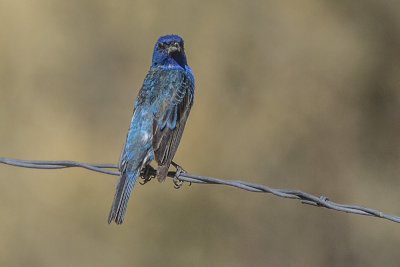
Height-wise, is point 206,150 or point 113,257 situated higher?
point 206,150

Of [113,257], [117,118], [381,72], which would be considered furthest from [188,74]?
[381,72]

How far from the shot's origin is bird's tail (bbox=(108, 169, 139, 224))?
5.79m

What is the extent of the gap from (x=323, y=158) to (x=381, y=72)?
5.52 feet

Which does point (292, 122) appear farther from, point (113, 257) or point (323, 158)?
point (113, 257)

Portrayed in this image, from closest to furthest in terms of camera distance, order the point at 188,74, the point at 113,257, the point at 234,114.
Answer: the point at 188,74 → the point at 113,257 → the point at 234,114

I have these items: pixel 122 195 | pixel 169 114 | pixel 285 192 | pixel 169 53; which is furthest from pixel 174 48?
pixel 285 192

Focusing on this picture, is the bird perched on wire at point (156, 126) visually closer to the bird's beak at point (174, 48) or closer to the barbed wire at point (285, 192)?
the bird's beak at point (174, 48)

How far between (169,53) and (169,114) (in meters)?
1.09

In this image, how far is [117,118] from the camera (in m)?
9.51

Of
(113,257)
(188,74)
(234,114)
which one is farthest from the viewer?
(234,114)

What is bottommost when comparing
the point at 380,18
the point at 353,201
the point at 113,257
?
the point at 113,257

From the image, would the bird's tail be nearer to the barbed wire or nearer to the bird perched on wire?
the bird perched on wire

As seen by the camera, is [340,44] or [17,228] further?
[340,44]

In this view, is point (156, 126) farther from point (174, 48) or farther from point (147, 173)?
point (174, 48)
